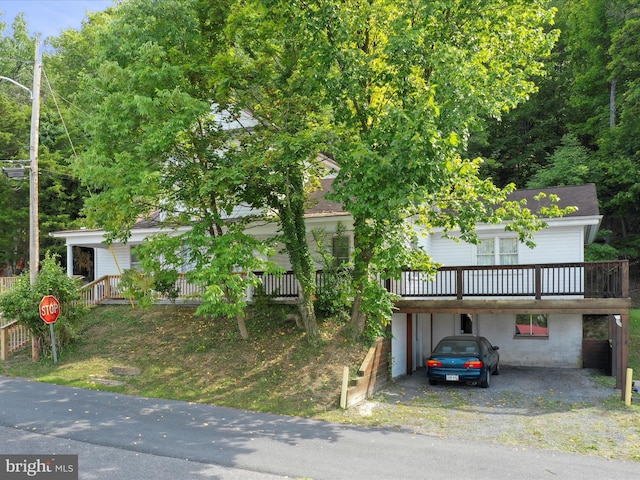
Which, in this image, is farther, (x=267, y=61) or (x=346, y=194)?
(x=267, y=61)

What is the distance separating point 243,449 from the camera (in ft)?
28.1

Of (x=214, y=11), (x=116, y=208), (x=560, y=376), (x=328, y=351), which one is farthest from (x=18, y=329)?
(x=560, y=376)

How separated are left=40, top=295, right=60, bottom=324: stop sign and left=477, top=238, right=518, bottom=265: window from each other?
13911 mm

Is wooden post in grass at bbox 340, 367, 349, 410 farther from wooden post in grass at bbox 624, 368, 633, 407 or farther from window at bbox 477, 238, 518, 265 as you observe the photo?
window at bbox 477, 238, 518, 265

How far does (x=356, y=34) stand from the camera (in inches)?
520

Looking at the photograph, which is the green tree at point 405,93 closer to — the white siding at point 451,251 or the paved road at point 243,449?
the paved road at point 243,449

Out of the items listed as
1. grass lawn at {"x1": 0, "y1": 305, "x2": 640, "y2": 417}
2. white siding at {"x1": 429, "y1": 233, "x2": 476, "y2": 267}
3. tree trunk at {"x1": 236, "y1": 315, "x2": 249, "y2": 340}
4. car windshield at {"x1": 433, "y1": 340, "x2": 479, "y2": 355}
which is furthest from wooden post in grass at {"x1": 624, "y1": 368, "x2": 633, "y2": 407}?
tree trunk at {"x1": 236, "y1": 315, "x2": 249, "y2": 340}

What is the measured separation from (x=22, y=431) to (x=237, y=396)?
455cm

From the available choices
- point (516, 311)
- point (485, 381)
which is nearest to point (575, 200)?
point (516, 311)

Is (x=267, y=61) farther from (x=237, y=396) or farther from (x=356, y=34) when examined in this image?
(x=237, y=396)

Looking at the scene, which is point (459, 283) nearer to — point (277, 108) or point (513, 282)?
point (513, 282)

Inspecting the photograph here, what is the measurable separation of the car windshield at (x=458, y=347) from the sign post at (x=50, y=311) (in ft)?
36.4

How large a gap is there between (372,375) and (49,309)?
30.7 feet

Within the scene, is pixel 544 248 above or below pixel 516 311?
above
